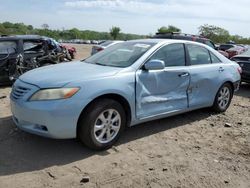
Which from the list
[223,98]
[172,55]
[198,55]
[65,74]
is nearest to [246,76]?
[223,98]

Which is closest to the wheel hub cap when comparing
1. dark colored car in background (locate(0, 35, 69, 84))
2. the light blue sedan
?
the light blue sedan

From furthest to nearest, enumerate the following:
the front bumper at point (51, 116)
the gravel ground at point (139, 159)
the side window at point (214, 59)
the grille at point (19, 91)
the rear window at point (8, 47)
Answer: the rear window at point (8, 47)
the side window at point (214, 59)
the grille at point (19, 91)
the front bumper at point (51, 116)
the gravel ground at point (139, 159)

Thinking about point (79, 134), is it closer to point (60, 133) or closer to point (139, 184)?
point (60, 133)

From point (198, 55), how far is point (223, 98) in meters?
1.26

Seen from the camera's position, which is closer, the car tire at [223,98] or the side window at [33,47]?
the car tire at [223,98]

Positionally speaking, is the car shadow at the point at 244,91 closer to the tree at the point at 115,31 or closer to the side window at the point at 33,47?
the side window at the point at 33,47

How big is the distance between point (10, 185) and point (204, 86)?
3.93 metres

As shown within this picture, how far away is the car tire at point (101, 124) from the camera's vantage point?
14.2 ft

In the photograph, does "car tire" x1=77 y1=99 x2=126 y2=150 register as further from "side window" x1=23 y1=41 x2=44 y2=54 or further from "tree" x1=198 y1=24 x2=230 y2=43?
"tree" x1=198 y1=24 x2=230 y2=43

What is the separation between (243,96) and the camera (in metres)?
9.36

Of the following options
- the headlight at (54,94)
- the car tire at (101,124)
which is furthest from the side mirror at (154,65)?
the headlight at (54,94)

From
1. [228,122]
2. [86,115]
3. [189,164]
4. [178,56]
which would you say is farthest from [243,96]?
[86,115]

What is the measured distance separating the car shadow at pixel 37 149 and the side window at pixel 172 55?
1.19m

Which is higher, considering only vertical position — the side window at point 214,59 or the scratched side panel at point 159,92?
the side window at point 214,59
